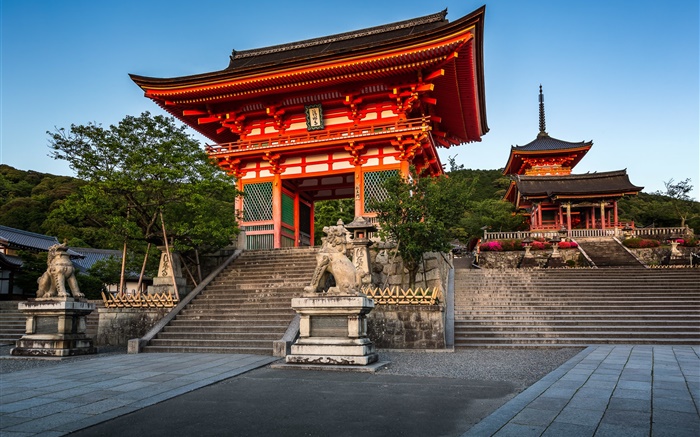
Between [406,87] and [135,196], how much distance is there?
11.5 m

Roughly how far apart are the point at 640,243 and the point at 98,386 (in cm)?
3088

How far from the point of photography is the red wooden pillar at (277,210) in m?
20.9

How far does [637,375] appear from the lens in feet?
24.0

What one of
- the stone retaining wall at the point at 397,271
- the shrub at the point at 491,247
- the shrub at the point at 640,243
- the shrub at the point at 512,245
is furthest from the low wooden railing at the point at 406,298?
the shrub at the point at 640,243

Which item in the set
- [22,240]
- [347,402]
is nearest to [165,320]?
[347,402]

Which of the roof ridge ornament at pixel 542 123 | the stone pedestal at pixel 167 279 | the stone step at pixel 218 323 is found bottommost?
the stone step at pixel 218 323

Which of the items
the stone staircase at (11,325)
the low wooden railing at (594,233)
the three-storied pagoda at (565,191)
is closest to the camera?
the stone staircase at (11,325)

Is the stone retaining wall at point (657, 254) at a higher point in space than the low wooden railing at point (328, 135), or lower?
lower

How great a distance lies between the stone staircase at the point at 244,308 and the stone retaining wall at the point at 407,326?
8.23ft

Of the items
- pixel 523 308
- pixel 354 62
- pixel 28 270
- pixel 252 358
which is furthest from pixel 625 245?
pixel 28 270

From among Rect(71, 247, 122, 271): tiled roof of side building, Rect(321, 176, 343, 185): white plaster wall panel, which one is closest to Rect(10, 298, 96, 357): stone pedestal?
Rect(321, 176, 343, 185): white plaster wall panel

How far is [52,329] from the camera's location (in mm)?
12453

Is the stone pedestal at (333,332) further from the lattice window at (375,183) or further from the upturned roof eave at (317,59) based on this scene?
the upturned roof eave at (317,59)

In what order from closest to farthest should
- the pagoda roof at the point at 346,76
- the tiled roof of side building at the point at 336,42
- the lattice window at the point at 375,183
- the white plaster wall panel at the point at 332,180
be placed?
the pagoda roof at the point at 346,76, the lattice window at the point at 375,183, the white plaster wall panel at the point at 332,180, the tiled roof of side building at the point at 336,42
